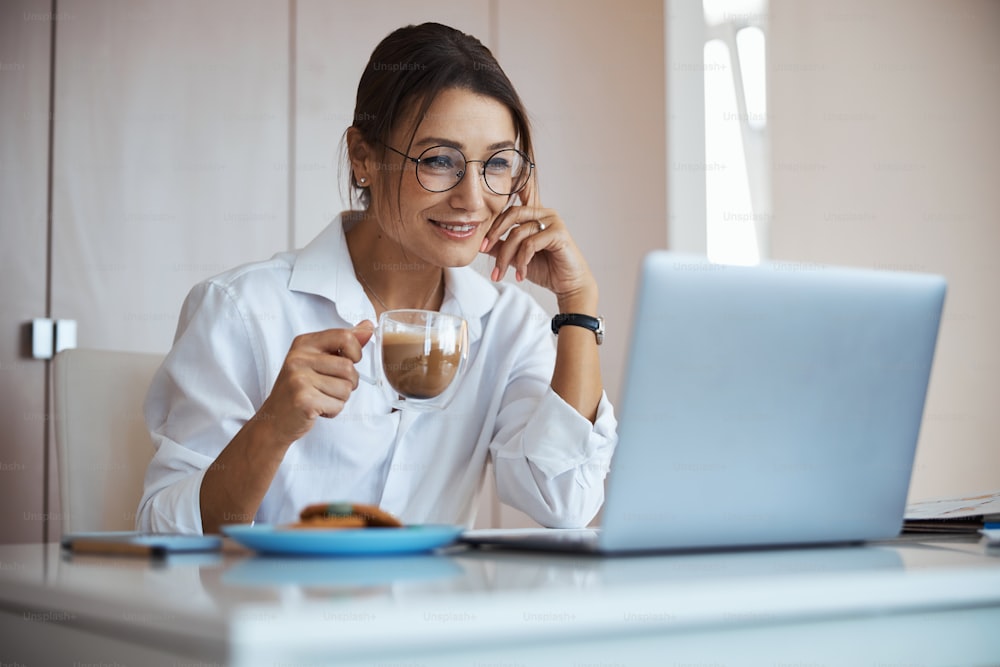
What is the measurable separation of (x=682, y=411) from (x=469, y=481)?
100 cm

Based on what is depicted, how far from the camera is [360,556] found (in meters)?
0.78

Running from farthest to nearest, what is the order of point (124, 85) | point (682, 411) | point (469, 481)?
point (124, 85) → point (469, 481) → point (682, 411)

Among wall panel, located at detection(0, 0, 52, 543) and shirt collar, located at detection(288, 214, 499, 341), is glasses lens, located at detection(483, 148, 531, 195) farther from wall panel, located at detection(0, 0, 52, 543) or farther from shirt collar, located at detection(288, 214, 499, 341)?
wall panel, located at detection(0, 0, 52, 543)

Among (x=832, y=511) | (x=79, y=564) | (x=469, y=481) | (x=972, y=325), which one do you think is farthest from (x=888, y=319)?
(x=972, y=325)

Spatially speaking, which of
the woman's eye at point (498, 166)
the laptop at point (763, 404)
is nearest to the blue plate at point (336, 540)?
the laptop at point (763, 404)

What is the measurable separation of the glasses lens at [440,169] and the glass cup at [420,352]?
53cm

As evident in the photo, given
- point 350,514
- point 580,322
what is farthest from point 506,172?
point 350,514

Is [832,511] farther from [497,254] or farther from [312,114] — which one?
[312,114]

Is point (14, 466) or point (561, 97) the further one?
point (561, 97)

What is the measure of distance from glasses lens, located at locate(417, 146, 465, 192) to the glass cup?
529 millimetres

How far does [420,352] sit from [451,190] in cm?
58

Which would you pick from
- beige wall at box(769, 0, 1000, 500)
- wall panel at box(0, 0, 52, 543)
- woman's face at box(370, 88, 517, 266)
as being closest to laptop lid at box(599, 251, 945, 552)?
woman's face at box(370, 88, 517, 266)

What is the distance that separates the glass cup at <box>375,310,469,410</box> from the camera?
1.16 metres

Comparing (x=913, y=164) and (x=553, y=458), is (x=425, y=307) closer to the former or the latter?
(x=553, y=458)
